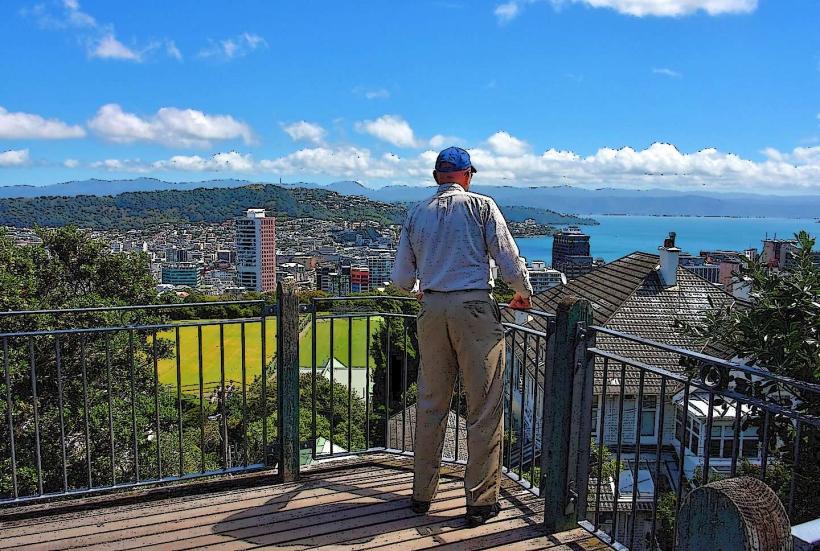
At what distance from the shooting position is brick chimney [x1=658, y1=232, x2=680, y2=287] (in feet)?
55.3

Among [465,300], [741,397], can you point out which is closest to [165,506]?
[465,300]

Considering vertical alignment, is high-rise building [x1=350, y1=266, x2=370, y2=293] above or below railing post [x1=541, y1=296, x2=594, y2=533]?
below

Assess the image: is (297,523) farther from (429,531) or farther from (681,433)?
(681,433)

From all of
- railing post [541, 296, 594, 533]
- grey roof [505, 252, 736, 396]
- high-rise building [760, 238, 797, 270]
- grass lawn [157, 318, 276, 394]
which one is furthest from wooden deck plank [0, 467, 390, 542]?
grass lawn [157, 318, 276, 394]

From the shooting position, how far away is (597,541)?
3.09 m

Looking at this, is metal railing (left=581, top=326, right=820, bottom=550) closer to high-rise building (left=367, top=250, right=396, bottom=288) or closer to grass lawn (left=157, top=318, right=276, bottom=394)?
grass lawn (left=157, top=318, right=276, bottom=394)

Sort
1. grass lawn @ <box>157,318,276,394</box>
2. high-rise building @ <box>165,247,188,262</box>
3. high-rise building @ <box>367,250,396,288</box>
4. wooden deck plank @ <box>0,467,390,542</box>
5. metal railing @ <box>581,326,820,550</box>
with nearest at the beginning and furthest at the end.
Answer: metal railing @ <box>581,326,820,550</box>
wooden deck plank @ <box>0,467,390,542</box>
grass lawn @ <box>157,318,276,394</box>
high-rise building @ <box>367,250,396,288</box>
high-rise building @ <box>165,247,188,262</box>

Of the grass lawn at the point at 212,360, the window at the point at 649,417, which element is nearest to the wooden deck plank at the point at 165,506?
the window at the point at 649,417

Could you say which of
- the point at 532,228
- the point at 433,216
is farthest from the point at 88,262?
the point at 532,228

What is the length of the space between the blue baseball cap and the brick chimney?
15181mm

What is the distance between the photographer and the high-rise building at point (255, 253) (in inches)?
4076

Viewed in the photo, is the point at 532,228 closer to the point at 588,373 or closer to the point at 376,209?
the point at 376,209

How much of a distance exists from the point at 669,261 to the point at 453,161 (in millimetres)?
15543

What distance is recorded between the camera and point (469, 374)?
10.0ft
